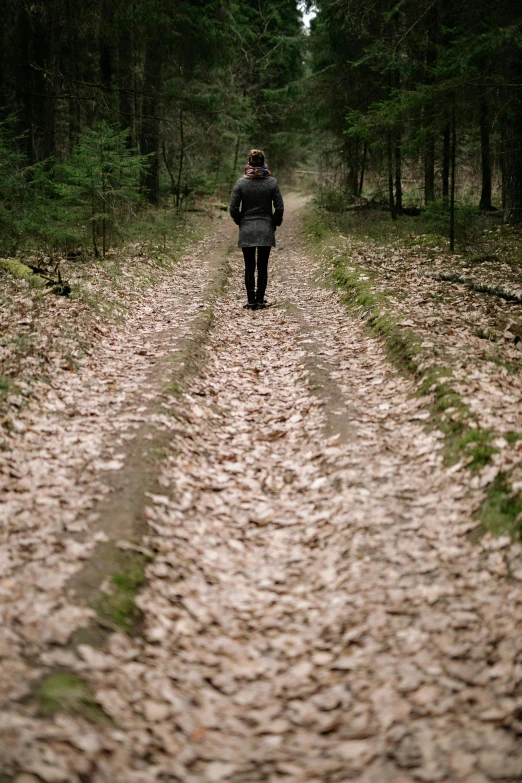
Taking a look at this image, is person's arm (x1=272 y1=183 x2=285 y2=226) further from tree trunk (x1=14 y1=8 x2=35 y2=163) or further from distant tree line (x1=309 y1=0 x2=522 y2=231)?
tree trunk (x1=14 y1=8 x2=35 y2=163)

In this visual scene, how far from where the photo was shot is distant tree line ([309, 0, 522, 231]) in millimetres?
11203

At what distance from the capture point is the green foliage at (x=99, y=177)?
1167cm

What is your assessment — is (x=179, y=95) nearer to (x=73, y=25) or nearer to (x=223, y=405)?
(x=73, y=25)

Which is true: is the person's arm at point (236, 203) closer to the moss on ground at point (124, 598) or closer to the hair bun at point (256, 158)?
the hair bun at point (256, 158)

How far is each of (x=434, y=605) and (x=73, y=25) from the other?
17696mm

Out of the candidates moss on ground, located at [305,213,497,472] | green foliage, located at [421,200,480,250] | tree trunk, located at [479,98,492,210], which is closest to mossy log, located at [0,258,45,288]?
moss on ground, located at [305,213,497,472]

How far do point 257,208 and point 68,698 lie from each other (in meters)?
8.94

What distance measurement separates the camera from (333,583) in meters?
4.05

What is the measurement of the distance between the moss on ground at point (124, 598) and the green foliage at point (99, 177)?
9.86 metres

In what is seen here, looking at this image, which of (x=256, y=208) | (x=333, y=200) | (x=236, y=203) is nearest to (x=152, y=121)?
(x=333, y=200)

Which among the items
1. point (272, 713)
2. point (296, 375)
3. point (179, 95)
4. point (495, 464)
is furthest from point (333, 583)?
point (179, 95)

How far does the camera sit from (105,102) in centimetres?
1653

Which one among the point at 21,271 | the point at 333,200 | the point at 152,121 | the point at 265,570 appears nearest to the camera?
the point at 265,570

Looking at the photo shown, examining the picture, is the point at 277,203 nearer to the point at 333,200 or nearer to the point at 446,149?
the point at 446,149
